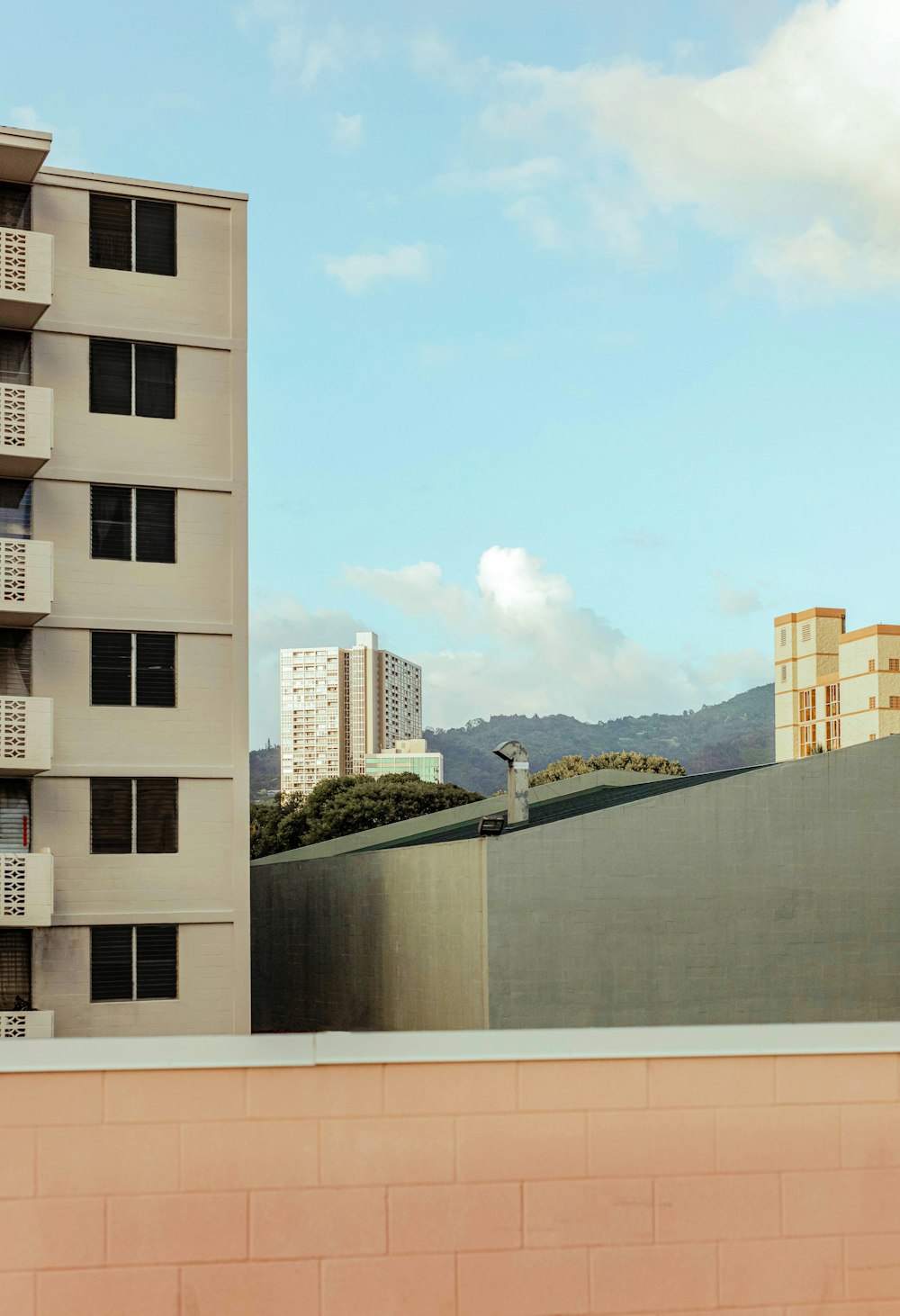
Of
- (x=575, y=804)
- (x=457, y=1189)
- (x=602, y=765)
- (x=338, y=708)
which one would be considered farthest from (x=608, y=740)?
(x=457, y=1189)

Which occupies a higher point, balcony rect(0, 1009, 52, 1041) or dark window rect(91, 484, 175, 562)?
dark window rect(91, 484, 175, 562)

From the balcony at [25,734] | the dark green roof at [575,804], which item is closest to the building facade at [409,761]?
the dark green roof at [575,804]

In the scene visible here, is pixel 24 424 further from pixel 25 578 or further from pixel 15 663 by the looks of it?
pixel 15 663

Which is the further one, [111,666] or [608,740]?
[608,740]

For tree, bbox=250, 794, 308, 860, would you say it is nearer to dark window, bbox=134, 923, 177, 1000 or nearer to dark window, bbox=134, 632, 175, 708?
dark window, bbox=134, 632, 175, 708

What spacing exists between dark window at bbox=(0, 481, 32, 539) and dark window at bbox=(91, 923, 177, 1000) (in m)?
6.89

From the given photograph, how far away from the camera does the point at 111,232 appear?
26734mm

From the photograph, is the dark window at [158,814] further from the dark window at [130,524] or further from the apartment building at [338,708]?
the apartment building at [338,708]

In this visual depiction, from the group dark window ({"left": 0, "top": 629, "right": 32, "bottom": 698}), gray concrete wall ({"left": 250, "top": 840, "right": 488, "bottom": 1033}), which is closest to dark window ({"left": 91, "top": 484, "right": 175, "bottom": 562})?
dark window ({"left": 0, "top": 629, "right": 32, "bottom": 698})

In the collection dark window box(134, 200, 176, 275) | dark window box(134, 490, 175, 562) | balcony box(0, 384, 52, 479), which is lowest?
dark window box(134, 490, 175, 562)

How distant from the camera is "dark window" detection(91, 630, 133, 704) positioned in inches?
1022

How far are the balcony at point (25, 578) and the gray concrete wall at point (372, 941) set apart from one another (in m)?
7.24

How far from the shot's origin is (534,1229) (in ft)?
17.0

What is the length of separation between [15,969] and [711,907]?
11365mm
